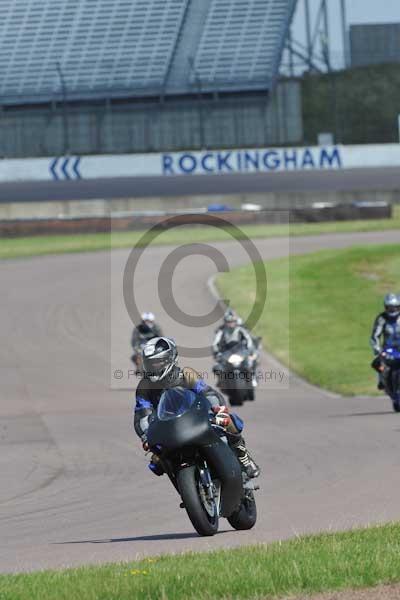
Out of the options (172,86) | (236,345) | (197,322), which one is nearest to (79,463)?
(236,345)

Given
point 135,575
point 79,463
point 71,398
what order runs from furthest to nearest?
1. point 71,398
2. point 79,463
3. point 135,575

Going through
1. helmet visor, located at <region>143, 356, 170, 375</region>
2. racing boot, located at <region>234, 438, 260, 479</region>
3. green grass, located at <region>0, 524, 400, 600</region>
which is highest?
helmet visor, located at <region>143, 356, 170, 375</region>

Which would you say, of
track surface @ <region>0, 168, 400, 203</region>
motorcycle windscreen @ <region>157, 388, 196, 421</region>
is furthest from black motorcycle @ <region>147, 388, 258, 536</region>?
track surface @ <region>0, 168, 400, 203</region>

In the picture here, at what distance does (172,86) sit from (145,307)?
25.5m

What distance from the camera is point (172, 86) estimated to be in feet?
197

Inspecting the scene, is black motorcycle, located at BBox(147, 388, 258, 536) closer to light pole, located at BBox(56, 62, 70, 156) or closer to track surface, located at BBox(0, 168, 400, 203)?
track surface, located at BBox(0, 168, 400, 203)

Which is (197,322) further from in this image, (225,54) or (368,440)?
(225,54)

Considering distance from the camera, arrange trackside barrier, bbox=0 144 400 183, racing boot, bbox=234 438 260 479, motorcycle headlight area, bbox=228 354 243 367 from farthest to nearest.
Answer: trackside barrier, bbox=0 144 400 183 < motorcycle headlight area, bbox=228 354 243 367 < racing boot, bbox=234 438 260 479

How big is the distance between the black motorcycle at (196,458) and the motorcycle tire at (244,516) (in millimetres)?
333

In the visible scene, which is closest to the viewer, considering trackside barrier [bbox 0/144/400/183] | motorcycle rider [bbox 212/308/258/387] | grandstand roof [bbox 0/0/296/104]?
motorcycle rider [bbox 212/308/258/387]

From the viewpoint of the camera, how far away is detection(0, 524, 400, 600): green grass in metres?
6.57

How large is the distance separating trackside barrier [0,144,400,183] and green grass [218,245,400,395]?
11.0 metres

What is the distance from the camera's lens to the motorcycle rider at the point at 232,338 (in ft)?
74.0

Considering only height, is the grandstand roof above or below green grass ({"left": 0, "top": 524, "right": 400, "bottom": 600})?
above
